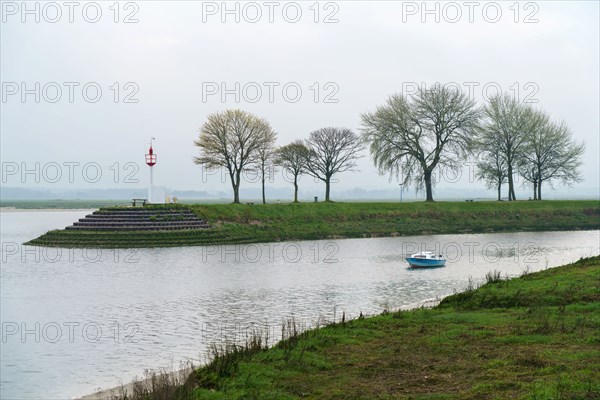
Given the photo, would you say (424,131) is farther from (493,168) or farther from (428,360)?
(428,360)

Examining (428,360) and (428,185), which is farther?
(428,185)

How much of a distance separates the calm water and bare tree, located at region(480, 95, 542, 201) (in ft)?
136

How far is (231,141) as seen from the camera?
9812 cm

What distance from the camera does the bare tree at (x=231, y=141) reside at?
319ft

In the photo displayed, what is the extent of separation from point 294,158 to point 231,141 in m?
13.2

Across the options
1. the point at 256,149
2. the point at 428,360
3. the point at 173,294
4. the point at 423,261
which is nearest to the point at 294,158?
the point at 256,149

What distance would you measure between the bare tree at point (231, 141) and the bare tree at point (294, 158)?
7417mm

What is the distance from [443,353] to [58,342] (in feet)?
48.3

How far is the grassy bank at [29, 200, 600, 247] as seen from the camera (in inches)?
2712

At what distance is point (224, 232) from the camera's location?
244 feet

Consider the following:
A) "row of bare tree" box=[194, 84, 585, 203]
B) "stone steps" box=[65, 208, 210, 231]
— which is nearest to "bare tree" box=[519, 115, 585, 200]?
"row of bare tree" box=[194, 84, 585, 203]

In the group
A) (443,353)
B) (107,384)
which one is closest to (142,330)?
(107,384)

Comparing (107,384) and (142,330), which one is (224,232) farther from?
(107,384)

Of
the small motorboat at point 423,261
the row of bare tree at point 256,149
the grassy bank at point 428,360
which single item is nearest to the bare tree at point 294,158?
the row of bare tree at point 256,149
